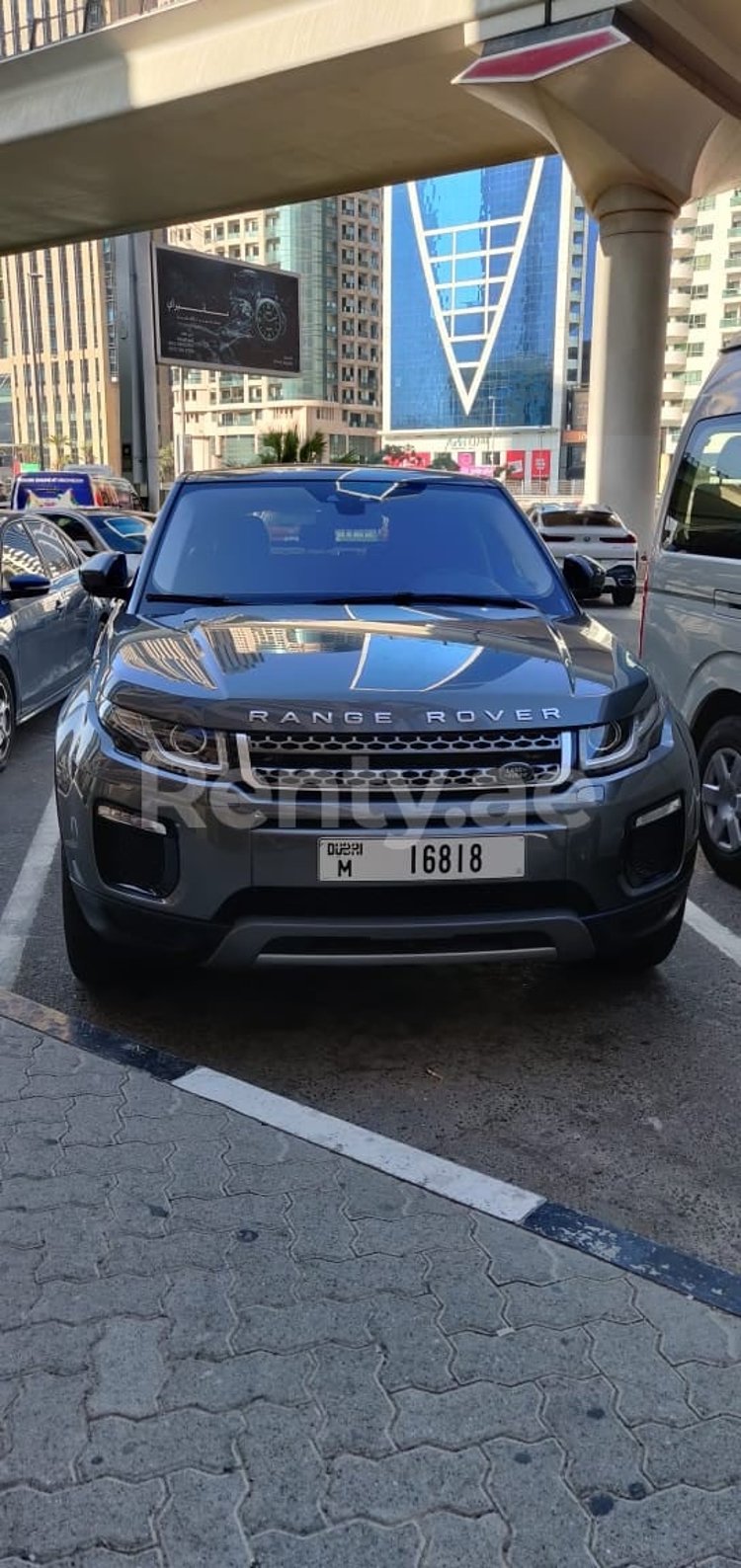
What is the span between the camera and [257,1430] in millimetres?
2025

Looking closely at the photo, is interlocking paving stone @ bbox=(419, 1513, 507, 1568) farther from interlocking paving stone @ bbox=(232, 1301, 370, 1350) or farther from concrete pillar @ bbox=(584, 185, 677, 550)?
concrete pillar @ bbox=(584, 185, 677, 550)

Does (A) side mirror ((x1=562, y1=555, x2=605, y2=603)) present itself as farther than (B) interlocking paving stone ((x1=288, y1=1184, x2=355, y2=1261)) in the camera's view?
Yes

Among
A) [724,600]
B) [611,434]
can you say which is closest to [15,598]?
[724,600]

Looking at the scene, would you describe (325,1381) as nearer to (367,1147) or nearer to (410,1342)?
(410,1342)

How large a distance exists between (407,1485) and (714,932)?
297cm

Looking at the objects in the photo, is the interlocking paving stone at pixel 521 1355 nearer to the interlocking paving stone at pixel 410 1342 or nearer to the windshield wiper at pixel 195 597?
the interlocking paving stone at pixel 410 1342

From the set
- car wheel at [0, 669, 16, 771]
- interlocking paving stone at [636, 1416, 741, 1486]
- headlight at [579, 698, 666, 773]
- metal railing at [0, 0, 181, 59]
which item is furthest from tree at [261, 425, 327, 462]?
interlocking paving stone at [636, 1416, 741, 1486]

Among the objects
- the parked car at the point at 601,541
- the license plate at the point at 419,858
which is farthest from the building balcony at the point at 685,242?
the license plate at the point at 419,858

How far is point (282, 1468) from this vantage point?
1.95m

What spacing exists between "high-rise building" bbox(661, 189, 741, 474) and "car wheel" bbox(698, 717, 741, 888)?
10299 centimetres

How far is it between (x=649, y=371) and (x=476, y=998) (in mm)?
20054

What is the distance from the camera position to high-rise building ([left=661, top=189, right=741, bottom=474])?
103062mm

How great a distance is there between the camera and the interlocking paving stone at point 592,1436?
6.35 feet

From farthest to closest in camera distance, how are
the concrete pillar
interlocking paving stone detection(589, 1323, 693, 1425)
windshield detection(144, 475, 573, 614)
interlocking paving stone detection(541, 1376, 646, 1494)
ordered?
the concrete pillar
windshield detection(144, 475, 573, 614)
interlocking paving stone detection(589, 1323, 693, 1425)
interlocking paving stone detection(541, 1376, 646, 1494)
